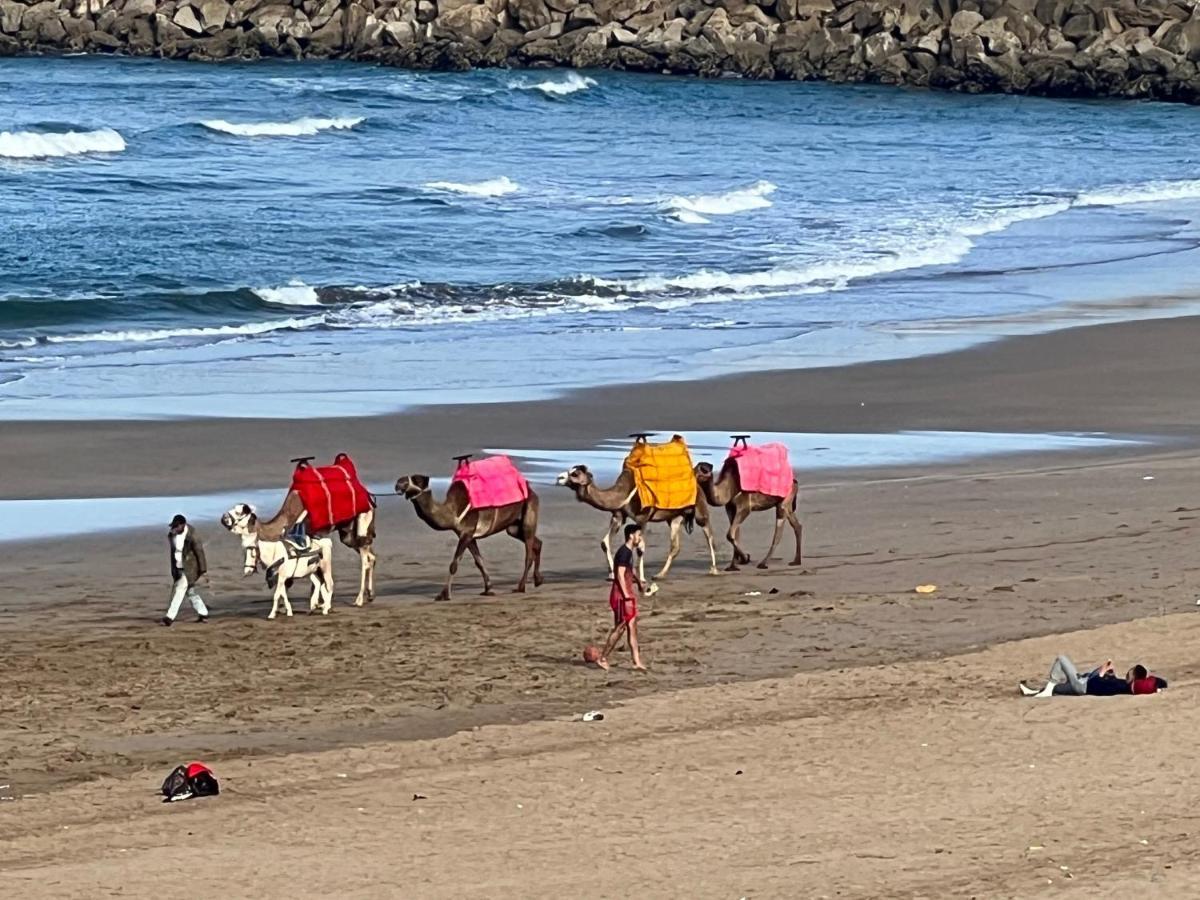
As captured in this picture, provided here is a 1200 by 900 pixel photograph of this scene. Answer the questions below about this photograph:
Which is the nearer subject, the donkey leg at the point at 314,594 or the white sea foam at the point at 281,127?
the donkey leg at the point at 314,594

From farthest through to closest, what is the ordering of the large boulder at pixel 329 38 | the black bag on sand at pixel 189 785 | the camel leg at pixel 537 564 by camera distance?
the large boulder at pixel 329 38 → the camel leg at pixel 537 564 → the black bag on sand at pixel 189 785

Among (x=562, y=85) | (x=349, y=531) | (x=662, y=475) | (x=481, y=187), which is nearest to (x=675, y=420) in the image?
(x=662, y=475)

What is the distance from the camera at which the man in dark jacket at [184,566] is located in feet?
41.2

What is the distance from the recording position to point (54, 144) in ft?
145

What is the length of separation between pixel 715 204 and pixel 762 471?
23.6 meters

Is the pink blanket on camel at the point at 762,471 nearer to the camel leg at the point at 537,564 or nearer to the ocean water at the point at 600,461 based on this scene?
the camel leg at the point at 537,564

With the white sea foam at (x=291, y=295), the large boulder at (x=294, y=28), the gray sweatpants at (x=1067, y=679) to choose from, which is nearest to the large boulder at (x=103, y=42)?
the large boulder at (x=294, y=28)

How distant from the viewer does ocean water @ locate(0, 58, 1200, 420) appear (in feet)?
75.2

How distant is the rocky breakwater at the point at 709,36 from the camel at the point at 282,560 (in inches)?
2125

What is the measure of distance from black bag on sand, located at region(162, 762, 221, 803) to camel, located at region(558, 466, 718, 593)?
435 cm

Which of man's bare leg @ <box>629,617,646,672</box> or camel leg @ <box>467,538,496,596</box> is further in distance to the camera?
camel leg @ <box>467,538,496,596</box>

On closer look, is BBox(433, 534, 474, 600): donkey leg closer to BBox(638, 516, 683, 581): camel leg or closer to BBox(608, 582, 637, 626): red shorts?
BBox(638, 516, 683, 581): camel leg

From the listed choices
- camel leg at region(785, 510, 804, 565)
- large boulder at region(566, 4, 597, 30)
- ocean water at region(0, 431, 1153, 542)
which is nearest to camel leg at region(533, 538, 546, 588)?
camel leg at region(785, 510, 804, 565)

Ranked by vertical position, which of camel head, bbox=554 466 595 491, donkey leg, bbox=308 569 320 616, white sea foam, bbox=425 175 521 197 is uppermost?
camel head, bbox=554 466 595 491
